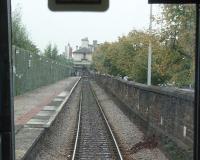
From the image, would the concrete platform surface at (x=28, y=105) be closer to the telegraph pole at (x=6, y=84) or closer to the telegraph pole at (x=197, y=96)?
the telegraph pole at (x=6, y=84)

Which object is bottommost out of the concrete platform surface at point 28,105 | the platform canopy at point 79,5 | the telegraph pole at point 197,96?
the concrete platform surface at point 28,105

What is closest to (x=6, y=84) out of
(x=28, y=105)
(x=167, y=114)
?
(x=167, y=114)

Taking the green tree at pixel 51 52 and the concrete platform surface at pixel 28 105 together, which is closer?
the concrete platform surface at pixel 28 105

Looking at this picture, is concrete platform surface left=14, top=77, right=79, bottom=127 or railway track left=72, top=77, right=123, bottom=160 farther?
concrete platform surface left=14, top=77, right=79, bottom=127

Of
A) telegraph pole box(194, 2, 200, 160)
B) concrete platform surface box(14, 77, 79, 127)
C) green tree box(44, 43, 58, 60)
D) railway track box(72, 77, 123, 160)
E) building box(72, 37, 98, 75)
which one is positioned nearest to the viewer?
telegraph pole box(194, 2, 200, 160)

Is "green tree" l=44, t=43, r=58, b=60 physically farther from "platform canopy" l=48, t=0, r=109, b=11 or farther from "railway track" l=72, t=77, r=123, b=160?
"platform canopy" l=48, t=0, r=109, b=11

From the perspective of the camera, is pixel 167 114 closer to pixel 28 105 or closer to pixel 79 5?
pixel 79 5

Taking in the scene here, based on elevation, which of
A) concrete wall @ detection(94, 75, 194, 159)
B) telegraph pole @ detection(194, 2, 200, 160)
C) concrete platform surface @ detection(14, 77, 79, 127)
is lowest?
concrete platform surface @ detection(14, 77, 79, 127)

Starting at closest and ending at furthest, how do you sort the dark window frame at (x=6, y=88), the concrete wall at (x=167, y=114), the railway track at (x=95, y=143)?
the dark window frame at (x=6, y=88)
the concrete wall at (x=167, y=114)
the railway track at (x=95, y=143)

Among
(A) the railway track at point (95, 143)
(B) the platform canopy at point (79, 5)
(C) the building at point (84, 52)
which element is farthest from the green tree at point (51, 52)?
(B) the platform canopy at point (79, 5)

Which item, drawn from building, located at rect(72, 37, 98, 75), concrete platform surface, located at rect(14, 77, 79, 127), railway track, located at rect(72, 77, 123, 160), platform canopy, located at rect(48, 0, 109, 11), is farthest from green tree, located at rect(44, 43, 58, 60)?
platform canopy, located at rect(48, 0, 109, 11)

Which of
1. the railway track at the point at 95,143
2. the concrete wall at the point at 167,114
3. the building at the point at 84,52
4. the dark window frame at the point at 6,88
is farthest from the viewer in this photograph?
the building at the point at 84,52

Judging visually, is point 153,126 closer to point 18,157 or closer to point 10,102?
point 18,157

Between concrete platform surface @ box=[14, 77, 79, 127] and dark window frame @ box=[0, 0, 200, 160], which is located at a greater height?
dark window frame @ box=[0, 0, 200, 160]
